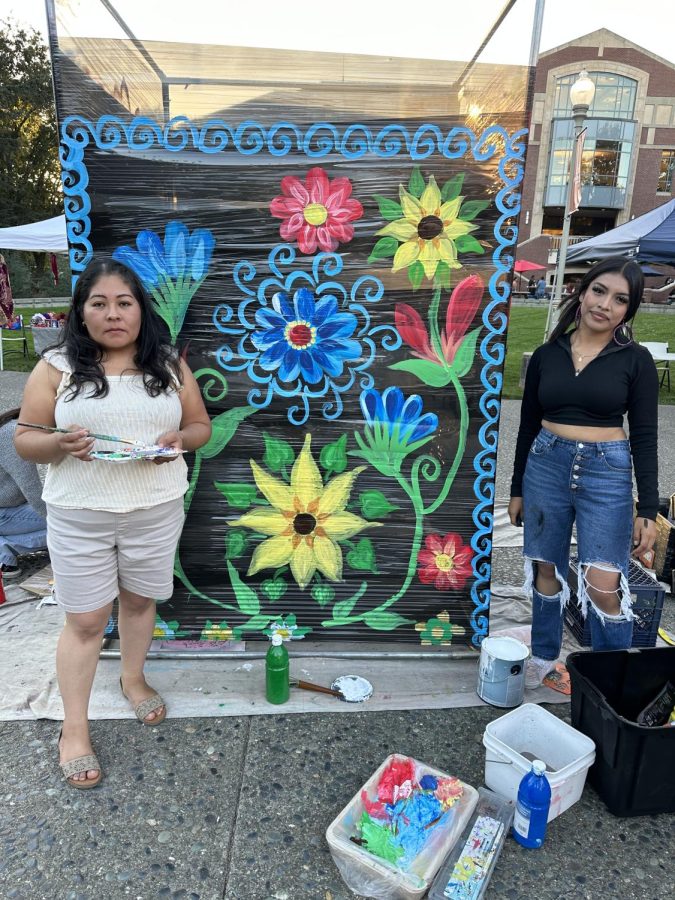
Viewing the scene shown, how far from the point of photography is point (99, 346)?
203 cm

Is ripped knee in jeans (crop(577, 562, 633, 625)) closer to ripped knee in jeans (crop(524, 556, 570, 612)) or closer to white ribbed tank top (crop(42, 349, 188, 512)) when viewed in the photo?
ripped knee in jeans (crop(524, 556, 570, 612))

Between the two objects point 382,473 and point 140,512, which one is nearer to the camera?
point 140,512

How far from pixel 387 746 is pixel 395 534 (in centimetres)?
88

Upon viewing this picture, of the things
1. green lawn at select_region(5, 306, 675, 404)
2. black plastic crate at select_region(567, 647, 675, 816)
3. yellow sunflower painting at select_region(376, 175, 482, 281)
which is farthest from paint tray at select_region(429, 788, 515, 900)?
green lawn at select_region(5, 306, 675, 404)

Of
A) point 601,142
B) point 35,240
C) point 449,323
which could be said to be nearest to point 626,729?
point 449,323

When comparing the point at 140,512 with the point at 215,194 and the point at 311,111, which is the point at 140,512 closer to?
the point at 215,194

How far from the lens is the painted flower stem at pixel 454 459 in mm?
2627

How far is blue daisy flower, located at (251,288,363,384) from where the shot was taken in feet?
8.34

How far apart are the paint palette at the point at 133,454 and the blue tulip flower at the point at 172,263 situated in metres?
0.76

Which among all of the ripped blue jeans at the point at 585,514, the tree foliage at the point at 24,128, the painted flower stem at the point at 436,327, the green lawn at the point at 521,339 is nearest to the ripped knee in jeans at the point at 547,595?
the ripped blue jeans at the point at 585,514

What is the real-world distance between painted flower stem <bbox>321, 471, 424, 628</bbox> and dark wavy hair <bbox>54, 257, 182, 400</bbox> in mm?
1146

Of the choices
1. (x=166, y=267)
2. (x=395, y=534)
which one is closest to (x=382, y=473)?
(x=395, y=534)

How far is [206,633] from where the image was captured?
2.85 meters

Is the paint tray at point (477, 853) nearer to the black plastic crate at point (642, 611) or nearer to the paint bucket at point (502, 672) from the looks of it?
the paint bucket at point (502, 672)
